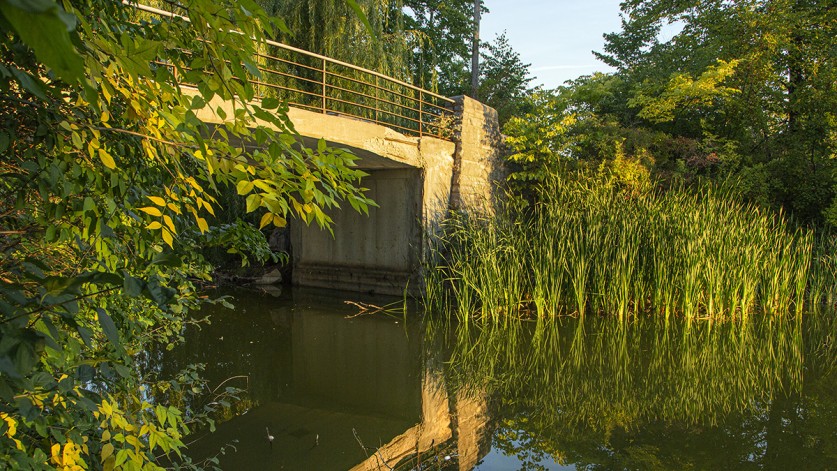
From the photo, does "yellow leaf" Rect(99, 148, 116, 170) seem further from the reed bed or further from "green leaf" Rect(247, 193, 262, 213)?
the reed bed

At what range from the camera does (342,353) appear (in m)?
6.07

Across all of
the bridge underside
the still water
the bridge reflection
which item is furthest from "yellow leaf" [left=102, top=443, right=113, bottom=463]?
the bridge underside

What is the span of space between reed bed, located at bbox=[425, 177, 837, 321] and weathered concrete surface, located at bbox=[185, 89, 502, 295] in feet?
5.44

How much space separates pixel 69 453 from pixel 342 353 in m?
4.78

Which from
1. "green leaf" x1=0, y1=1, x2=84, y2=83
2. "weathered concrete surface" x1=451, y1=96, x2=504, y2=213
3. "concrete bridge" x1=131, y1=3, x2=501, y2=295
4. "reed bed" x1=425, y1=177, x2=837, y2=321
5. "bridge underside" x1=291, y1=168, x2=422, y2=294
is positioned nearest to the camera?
"green leaf" x1=0, y1=1, x2=84, y2=83

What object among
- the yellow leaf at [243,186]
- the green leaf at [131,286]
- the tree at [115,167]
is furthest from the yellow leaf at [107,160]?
the green leaf at [131,286]

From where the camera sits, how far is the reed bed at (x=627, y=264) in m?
7.26

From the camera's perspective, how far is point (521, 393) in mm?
4684

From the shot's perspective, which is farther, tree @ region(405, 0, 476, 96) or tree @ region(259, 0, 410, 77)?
tree @ region(405, 0, 476, 96)

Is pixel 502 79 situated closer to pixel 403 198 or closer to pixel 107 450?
pixel 403 198

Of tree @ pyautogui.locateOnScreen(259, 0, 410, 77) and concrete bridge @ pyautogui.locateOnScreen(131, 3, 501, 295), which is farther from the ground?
tree @ pyautogui.locateOnScreen(259, 0, 410, 77)

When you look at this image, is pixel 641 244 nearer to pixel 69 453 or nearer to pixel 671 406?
pixel 671 406

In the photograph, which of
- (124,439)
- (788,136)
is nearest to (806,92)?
(788,136)

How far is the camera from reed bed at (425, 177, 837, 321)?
23.8ft
